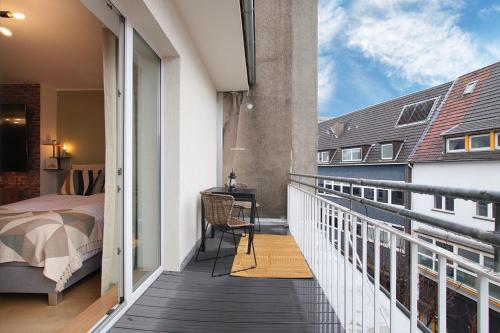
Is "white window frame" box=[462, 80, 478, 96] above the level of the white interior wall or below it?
above

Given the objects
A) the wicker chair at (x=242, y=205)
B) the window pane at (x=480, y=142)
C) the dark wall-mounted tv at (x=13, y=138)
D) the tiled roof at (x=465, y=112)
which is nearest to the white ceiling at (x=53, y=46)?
the dark wall-mounted tv at (x=13, y=138)

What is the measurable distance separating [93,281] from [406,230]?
2776mm

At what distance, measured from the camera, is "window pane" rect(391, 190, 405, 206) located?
1108 mm

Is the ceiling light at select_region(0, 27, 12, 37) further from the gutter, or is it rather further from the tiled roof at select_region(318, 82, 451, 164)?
the tiled roof at select_region(318, 82, 451, 164)

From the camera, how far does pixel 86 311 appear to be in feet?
6.48

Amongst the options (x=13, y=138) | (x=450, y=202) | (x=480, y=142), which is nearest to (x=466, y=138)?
(x=480, y=142)

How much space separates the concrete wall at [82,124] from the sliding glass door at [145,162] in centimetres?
298

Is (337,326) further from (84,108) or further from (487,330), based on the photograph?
(84,108)

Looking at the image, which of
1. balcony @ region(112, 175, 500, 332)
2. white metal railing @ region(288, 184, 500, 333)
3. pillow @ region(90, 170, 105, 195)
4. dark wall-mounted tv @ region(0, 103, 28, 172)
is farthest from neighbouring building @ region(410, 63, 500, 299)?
dark wall-mounted tv @ region(0, 103, 28, 172)

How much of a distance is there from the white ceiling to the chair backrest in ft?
7.12

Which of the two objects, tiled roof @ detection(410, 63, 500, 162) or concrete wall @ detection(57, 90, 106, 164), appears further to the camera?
tiled roof @ detection(410, 63, 500, 162)

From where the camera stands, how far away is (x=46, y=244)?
2141 mm

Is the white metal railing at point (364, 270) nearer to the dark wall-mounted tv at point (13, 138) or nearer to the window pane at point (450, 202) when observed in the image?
the window pane at point (450, 202)

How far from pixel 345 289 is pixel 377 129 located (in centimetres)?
1471
